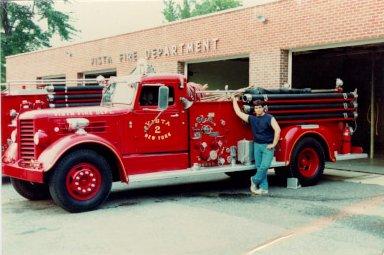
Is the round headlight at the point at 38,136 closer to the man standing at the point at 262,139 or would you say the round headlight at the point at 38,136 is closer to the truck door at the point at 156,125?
the truck door at the point at 156,125

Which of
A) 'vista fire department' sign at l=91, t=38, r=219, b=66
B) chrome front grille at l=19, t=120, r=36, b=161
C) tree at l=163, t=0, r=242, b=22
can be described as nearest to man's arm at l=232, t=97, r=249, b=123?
chrome front grille at l=19, t=120, r=36, b=161

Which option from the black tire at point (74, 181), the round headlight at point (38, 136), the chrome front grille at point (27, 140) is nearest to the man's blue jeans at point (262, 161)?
the black tire at point (74, 181)

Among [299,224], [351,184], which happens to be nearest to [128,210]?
[299,224]

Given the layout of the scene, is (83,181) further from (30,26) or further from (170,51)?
(30,26)

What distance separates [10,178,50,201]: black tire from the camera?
9461 mm

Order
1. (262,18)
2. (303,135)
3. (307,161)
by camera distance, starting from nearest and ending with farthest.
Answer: (303,135)
(307,161)
(262,18)

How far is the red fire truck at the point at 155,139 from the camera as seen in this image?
826cm

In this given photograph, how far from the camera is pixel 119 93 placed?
31.3 feet

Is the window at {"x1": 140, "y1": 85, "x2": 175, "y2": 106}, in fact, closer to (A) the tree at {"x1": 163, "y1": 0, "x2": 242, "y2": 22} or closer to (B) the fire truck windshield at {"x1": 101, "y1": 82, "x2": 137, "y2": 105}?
(B) the fire truck windshield at {"x1": 101, "y1": 82, "x2": 137, "y2": 105}

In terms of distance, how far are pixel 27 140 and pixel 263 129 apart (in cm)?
409

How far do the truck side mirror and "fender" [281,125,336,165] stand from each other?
2584mm

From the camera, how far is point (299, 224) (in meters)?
7.24

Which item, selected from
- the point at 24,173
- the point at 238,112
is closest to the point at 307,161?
the point at 238,112

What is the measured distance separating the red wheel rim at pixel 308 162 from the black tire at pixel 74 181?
4.16 metres
